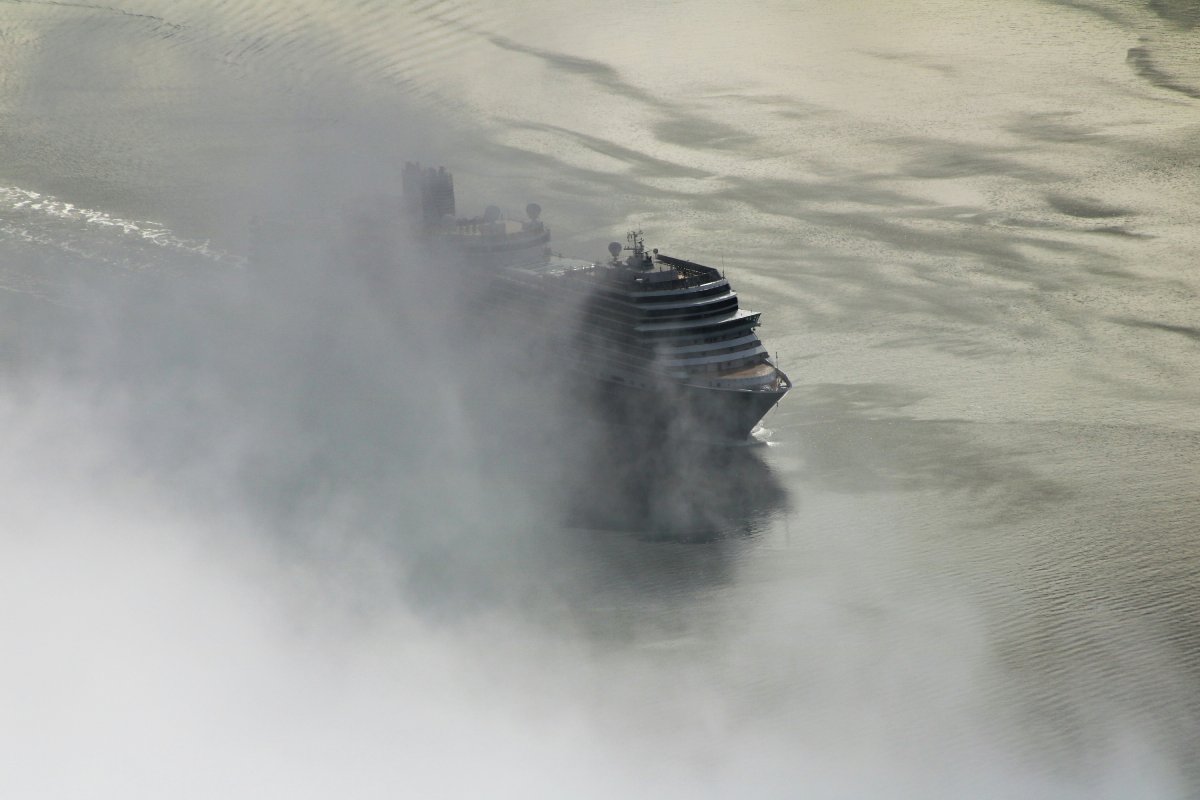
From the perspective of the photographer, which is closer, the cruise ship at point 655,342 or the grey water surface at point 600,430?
the grey water surface at point 600,430

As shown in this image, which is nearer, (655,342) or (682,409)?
(682,409)

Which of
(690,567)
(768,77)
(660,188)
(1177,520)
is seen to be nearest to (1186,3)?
(768,77)

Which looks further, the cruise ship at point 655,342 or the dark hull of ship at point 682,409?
the cruise ship at point 655,342

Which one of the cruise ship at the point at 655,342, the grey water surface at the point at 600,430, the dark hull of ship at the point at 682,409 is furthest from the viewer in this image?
the cruise ship at the point at 655,342

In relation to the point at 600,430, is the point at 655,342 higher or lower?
higher

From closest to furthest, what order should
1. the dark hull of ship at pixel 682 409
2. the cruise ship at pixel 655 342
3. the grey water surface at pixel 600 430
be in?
the grey water surface at pixel 600 430
the dark hull of ship at pixel 682 409
the cruise ship at pixel 655 342

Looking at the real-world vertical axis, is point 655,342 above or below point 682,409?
above

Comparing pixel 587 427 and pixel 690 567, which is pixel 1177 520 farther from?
pixel 587 427
